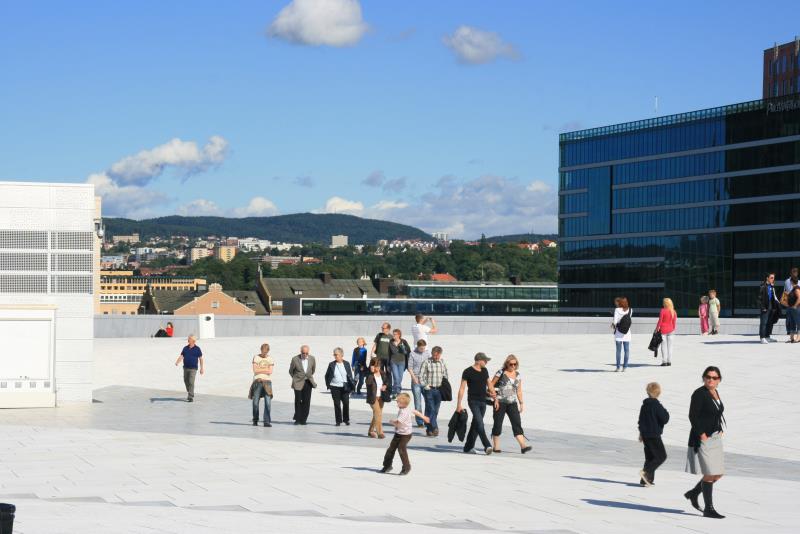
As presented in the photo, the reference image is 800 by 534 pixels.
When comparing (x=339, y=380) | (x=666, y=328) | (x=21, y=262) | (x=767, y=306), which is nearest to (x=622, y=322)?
(x=666, y=328)

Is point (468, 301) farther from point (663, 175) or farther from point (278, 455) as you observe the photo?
point (278, 455)

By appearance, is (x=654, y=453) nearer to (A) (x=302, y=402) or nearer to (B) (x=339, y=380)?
(B) (x=339, y=380)

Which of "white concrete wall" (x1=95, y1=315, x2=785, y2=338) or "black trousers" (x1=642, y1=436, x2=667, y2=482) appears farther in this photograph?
"white concrete wall" (x1=95, y1=315, x2=785, y2=338)

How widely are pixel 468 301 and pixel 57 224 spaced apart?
9635 centimetres

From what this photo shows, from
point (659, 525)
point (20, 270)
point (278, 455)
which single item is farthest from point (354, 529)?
point (20, 270)

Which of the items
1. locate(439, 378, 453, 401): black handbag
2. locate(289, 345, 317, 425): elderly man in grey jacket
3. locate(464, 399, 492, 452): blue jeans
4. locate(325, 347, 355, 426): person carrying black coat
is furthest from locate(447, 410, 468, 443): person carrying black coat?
locate(289, 345, 317, 425): elderly man in grey jacket

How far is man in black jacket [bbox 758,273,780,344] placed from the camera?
32438mm

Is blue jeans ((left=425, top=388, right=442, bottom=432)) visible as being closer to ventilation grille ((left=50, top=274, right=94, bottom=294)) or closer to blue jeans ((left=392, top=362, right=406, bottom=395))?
blue jeans ((left=392, top=362, right=406, bottom=395))

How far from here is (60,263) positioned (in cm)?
2956

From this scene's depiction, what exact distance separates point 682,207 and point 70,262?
3686 inches

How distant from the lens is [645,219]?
4764 inches

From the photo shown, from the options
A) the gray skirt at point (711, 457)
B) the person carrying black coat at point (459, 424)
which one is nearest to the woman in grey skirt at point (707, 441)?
the gray skirt at point (711, 457)

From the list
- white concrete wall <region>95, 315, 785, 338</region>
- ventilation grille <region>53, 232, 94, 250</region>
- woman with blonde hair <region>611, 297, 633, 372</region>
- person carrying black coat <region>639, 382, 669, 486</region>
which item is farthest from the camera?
white concrete wall <region>95, 315, 785, 338</region>

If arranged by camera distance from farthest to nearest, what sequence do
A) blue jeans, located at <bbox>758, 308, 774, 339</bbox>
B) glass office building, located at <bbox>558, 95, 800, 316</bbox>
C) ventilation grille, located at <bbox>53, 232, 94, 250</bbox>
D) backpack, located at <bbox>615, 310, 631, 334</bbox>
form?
glass office building, located at <bbox>558, 95, 800, 316</bbox> < blue jeans, located at <bbox>758, 308, 774, 339</bbox> < ventilation grille, located at <bbox>53, 232, 94, 250</bbox> < backpack, located at <bbox>615, 310, 631, 334</bbox>
